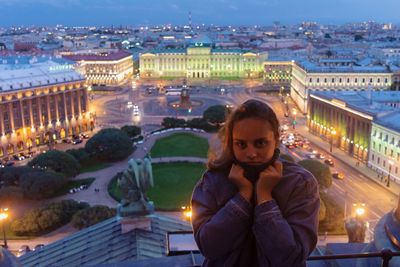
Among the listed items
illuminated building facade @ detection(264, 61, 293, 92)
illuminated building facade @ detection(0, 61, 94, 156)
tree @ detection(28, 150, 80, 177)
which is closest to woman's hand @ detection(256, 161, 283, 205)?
tree @ detection(28, 150, 80, 177)

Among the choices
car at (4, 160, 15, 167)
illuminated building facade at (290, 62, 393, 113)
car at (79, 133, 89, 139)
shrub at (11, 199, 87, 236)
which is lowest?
car at (79, 133, 89, 139)

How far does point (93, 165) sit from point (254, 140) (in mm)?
47599

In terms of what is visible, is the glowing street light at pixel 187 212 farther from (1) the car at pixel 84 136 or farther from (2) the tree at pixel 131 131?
(1) the car at pixel 84 136

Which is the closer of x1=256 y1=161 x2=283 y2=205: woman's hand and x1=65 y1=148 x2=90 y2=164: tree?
x1=256 y1=161 x2=283 y2=205: woman's hand

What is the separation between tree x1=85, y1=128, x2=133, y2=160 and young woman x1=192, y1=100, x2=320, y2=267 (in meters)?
46.5

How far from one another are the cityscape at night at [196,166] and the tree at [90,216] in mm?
74

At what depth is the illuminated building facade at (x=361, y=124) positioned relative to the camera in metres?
47.9

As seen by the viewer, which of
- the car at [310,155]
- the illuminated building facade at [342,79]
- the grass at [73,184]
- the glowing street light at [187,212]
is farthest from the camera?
the illuminated building facade at [342,79]

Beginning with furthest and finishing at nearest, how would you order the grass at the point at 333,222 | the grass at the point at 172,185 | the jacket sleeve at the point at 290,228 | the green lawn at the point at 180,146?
1. the green lawn at the point at 180,146
2. the grass at the point at 172,185
3. the grass at the point at 333,222
4. the jacket sleeve at the point at 290,228

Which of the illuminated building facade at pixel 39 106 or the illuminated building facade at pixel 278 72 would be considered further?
the illuminated building facade at pixel 278 72

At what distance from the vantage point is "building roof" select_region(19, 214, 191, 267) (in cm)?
1382

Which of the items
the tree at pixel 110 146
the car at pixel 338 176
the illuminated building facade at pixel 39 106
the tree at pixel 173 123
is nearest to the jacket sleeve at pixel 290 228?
the car at pixel 338 176

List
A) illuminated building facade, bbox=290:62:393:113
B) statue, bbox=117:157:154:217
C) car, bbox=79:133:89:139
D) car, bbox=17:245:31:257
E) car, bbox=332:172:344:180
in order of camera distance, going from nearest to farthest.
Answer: statue, bbox=117:157:154:217, car, bbox=17:245:31:257, car, bbox=332:172:344:180, car, bbox=79:133:89:139, illuminated building facade, bbox=290:62:393:113

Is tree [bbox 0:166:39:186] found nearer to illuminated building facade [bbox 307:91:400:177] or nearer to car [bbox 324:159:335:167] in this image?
car [bbox 324:159:335:167]
